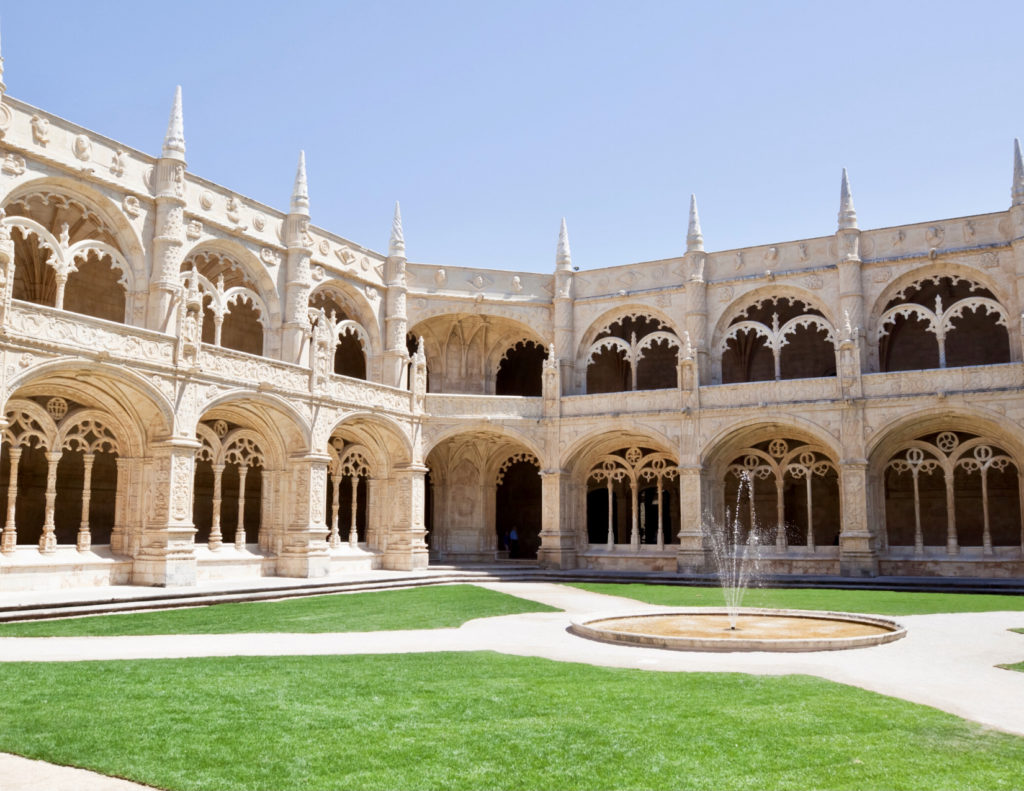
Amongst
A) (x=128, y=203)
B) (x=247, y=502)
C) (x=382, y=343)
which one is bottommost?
(x=247, y=502)

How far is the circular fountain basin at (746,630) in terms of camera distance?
36.8ft

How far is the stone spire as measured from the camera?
84.2 feet

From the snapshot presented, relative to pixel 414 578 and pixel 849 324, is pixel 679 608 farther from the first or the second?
pixel 849 324

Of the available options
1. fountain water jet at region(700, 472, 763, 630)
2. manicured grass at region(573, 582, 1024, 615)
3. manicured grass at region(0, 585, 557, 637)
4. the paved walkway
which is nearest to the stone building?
fountain water jet at region(700, 472, 763, 630)

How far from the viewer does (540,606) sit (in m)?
17.8

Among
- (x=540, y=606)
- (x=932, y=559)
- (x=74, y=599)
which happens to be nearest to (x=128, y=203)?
(x=74, y=599)

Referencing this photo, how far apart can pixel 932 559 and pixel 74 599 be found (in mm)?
21036

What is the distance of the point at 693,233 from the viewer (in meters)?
29.3

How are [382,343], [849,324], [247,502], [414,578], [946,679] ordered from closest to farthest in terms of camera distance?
[946,679] < [414,578] < [849,324] < [382,343] < [247,502]

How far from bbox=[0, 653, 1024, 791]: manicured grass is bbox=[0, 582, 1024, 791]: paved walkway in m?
0.63

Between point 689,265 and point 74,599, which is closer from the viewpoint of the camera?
point 74,599

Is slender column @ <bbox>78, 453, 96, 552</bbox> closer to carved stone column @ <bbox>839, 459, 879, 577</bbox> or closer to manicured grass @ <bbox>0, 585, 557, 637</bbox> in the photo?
manicured grass @ <bbox>0, 585, 557, 637</bbox>

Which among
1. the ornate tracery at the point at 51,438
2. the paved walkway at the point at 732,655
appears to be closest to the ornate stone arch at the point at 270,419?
the ornate tracery at the point at 51,438

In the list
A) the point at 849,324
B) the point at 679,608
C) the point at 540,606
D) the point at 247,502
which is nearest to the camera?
the point at 679,608
